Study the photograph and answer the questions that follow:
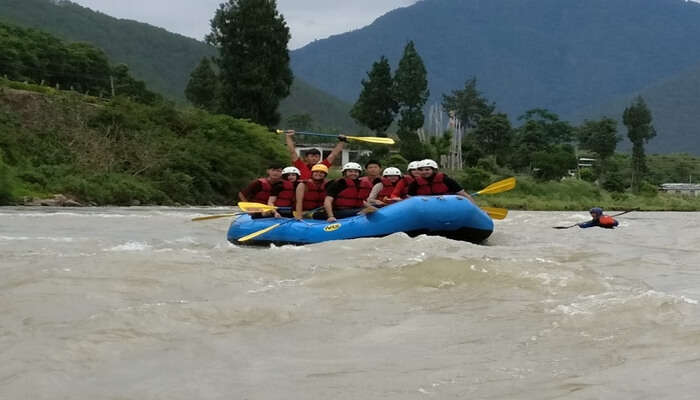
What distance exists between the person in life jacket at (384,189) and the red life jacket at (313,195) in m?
0.67

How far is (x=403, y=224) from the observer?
31.9 ft

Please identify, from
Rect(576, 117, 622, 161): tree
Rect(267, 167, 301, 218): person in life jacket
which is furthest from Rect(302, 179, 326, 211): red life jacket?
Rect(576, 117, 622, 161): tree

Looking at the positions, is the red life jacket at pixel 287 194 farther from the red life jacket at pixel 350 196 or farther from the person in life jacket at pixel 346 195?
the red life jacket at pixel 350 196

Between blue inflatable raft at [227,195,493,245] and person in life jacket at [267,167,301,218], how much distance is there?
0.67m

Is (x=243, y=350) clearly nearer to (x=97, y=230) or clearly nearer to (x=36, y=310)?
(x=36, y=310)

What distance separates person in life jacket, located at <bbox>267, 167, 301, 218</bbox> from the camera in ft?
35.8

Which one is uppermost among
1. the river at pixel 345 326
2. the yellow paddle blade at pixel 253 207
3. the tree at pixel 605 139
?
the tree at pixel 605 139

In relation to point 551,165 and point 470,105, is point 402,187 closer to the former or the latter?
point 551,165

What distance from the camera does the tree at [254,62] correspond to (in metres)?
38.0

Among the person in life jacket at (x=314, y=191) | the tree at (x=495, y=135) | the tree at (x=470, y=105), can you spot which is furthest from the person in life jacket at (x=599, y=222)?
the tree at (x=470, y=105)

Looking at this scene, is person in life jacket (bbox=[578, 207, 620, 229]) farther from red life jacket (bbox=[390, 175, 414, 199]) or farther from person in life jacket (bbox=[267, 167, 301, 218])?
person in life jacket (bbox=[267, 167, 301, 218])

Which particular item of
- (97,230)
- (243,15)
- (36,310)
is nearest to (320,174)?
(97,230)

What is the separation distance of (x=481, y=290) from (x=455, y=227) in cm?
Result: 380

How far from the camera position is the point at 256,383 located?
3.83 meters
